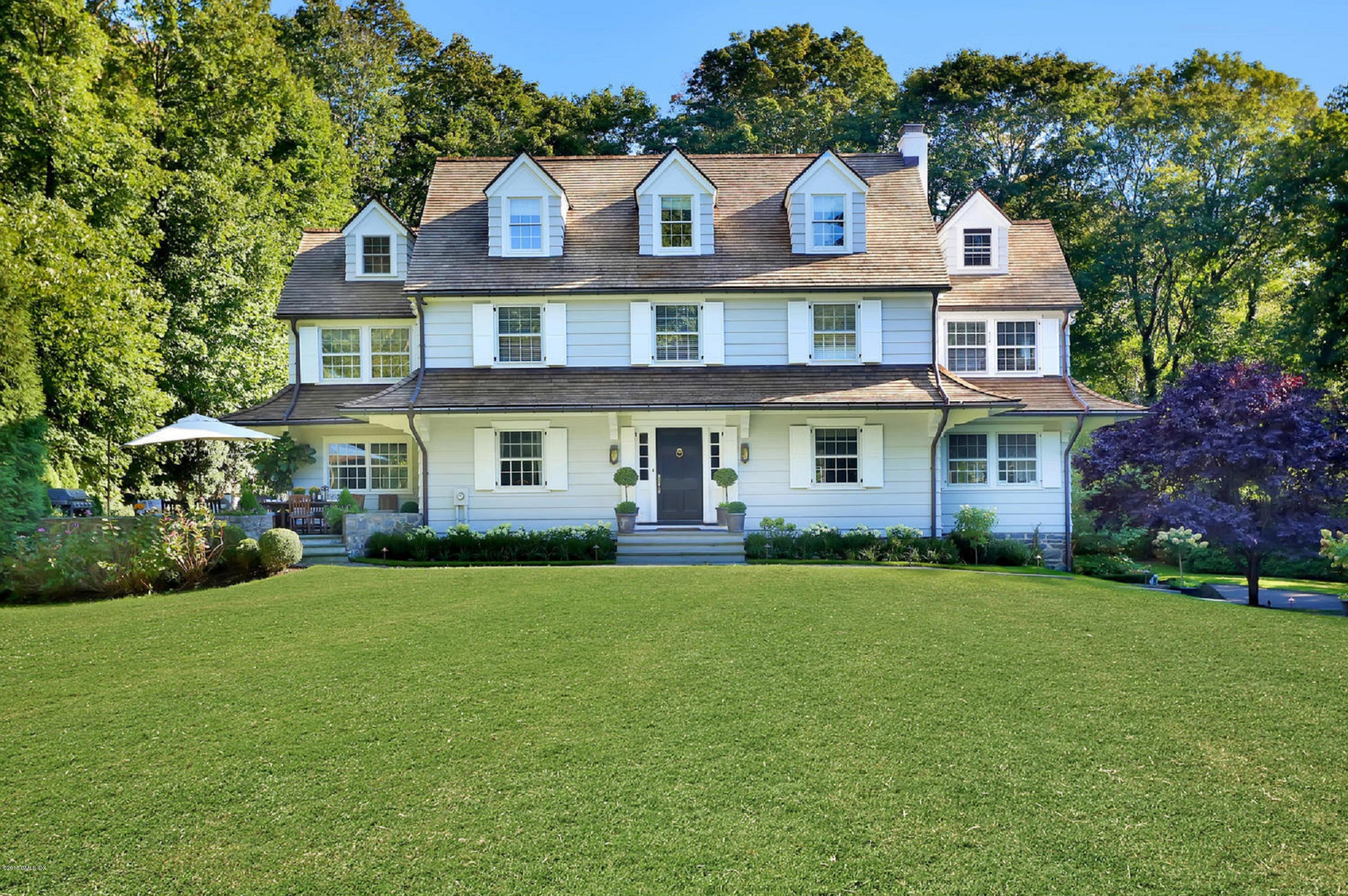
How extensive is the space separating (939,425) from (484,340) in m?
10.3

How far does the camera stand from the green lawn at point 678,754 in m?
4.69

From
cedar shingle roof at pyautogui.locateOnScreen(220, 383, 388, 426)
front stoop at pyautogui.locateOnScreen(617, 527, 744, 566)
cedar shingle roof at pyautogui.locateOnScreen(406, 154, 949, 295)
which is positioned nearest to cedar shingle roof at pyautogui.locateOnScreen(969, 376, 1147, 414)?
cedar shingle roof at pyautogui.locateOnScreen(406, 154, 949, 295)

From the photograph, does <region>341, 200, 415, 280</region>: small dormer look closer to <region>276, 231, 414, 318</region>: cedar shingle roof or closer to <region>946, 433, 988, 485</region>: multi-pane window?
<region>276, 231, 414, 318</region>: cedar shingle roof

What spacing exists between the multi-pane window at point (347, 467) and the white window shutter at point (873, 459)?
1183cm

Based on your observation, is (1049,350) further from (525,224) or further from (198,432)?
(198,432)

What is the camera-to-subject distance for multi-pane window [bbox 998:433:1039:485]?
20.0 m

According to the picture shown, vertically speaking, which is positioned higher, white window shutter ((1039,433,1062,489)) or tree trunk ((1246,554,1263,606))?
white window shutter ((1039,433,1062,489))

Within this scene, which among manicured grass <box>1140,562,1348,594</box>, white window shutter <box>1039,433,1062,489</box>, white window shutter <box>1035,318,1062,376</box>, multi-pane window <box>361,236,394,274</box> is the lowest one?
manicured grass <box>1140,562,1348,594</box>

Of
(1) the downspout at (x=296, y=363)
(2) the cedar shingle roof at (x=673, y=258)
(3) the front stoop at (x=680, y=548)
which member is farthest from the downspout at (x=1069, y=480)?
(1) the downspout at (x=296, y=363)

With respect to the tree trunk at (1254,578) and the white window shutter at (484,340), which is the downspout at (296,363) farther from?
the tree trunk at (1254,578)

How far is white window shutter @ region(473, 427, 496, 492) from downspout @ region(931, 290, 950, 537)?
9733 millimetres

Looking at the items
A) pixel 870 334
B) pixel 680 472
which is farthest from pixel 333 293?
pixel 870 334

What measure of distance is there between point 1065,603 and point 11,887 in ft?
38.9

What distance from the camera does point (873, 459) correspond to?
62.6 ft
